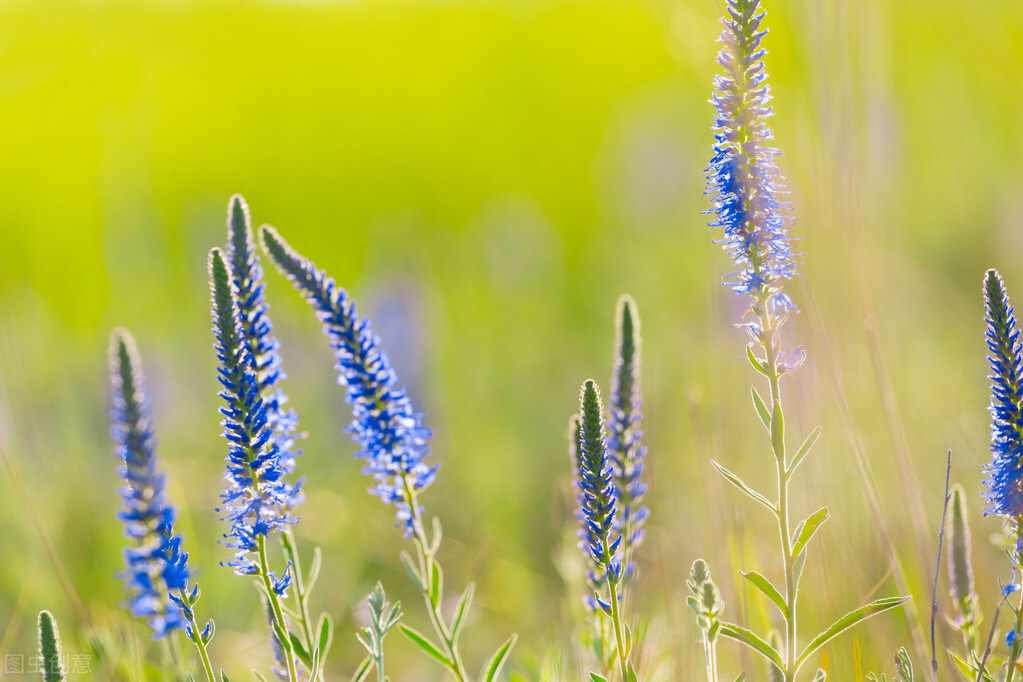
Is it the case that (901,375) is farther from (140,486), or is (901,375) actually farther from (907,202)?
(907,202)

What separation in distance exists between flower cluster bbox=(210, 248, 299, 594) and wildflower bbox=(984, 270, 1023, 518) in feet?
4.27

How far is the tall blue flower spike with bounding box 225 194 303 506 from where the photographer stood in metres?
1.83

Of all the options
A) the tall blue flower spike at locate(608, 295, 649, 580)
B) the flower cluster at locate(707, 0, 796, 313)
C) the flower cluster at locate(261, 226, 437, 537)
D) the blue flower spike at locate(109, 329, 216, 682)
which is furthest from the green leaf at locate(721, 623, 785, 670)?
the blue flower spike at locate(109, 329, 216, 682)

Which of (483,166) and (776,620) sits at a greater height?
(483,166)

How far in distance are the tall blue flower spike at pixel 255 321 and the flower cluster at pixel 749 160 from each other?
94 centimetres

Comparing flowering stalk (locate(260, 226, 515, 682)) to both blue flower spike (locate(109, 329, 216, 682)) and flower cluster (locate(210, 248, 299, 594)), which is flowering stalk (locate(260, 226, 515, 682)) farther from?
blue flower spike (locate(109, 329, 216, 682))

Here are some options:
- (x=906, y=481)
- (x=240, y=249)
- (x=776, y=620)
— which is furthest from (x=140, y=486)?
(x=776, y=620)

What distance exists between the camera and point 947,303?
3830 mm

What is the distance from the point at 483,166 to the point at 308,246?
15.8 feet

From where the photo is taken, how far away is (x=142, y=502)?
1.70 m

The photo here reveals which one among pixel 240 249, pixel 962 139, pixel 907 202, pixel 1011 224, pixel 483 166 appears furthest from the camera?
pixel 483 166

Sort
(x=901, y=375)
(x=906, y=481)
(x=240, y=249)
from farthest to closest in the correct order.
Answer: (x=901, y=375), (x=906, y=481), (x=240, y=249)

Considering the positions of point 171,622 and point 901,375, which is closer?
point 171,622

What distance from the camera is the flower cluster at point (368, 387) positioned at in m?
1.94
